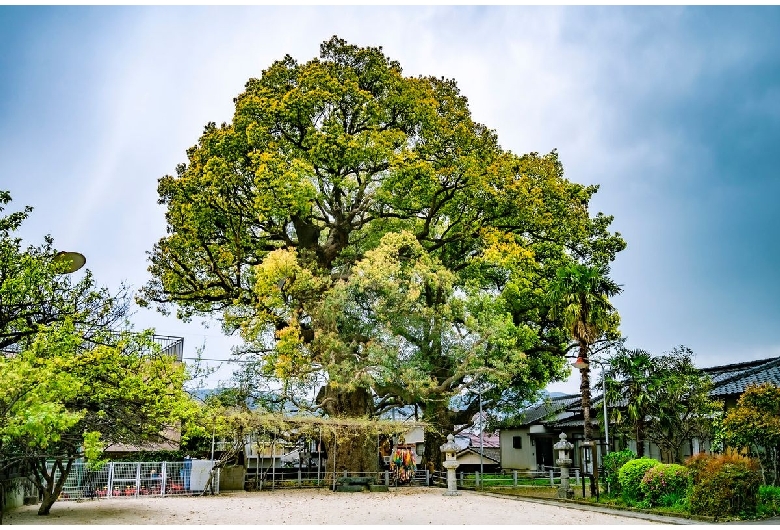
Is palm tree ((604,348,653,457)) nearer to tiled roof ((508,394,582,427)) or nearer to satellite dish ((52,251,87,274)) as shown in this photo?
tiled roof ((508,394,582,427))

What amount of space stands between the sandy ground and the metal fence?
3.10ft

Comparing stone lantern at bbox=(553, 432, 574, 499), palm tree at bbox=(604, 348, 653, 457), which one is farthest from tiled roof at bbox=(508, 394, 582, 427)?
stone lantern at bbox=(553, 432, 574, 499)

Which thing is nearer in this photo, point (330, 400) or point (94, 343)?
point (94, 343)

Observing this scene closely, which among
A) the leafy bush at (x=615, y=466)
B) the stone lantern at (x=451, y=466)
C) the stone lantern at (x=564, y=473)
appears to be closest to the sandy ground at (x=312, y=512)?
the stone lantern at (x=451, y=466)

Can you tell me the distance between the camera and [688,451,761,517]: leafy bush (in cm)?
1560

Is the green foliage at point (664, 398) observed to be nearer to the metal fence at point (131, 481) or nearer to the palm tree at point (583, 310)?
the palm tree at point (583, 310)

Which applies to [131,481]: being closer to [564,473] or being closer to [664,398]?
[564,473]

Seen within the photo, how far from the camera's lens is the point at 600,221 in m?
31.2

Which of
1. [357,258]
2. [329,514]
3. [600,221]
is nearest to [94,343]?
[329,514]

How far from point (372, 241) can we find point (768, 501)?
61.0 feet

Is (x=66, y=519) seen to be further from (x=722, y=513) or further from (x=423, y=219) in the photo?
(x=423, y=219)

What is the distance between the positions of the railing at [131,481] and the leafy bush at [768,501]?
1743 cm

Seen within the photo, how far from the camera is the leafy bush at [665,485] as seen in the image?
17.8 metres

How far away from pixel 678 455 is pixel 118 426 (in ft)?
59.2
